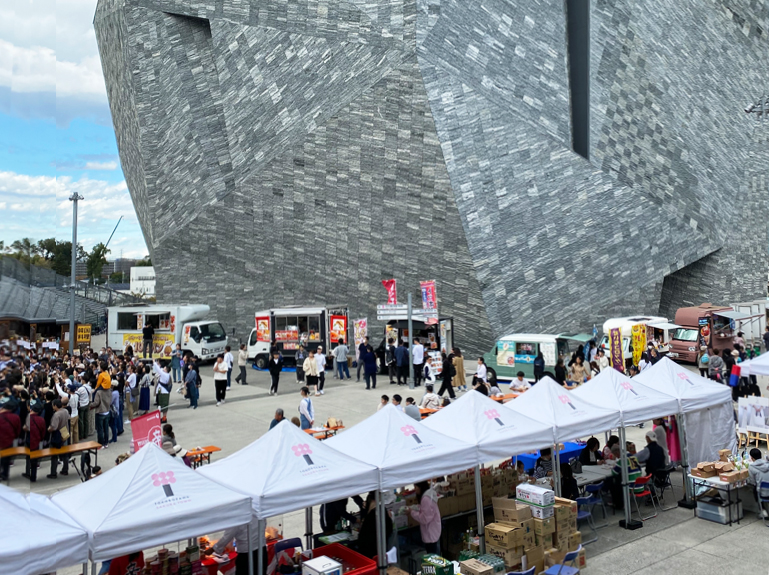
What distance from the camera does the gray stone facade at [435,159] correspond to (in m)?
25.0

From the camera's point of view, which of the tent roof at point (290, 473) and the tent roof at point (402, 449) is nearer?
the tent roof at point (290, 473)

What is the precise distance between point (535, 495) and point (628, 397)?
10.3 feet

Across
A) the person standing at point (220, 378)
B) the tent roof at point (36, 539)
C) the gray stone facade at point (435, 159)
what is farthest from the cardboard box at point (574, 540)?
the gray stone facade at point (435, 159)

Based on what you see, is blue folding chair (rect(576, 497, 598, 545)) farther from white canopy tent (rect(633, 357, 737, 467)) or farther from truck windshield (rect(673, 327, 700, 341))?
truck windshield (rect(673, 327, 700, 341))

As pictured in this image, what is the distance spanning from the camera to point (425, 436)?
8.88 meters

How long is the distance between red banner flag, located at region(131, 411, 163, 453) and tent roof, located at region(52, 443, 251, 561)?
2.82 metres

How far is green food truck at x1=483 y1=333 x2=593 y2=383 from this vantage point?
72.4ft

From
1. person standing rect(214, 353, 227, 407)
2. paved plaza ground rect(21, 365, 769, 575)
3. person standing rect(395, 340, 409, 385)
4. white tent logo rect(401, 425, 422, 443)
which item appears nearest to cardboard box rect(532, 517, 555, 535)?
paved plaza ground rect(21, 365, 769, 575)

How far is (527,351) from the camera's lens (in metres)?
22.6

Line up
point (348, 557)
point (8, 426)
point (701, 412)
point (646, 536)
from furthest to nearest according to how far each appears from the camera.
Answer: point (701, 412) < point (8, 426) < point (646, 536) < point (348, 557)

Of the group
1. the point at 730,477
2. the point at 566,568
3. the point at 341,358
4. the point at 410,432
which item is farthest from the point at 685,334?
the point at 410,432

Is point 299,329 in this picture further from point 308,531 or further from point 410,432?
point 410,432

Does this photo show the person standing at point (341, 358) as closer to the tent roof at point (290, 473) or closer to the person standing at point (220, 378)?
the person standing at point (220, 378)

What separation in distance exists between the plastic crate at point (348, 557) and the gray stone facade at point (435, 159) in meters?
17.8
